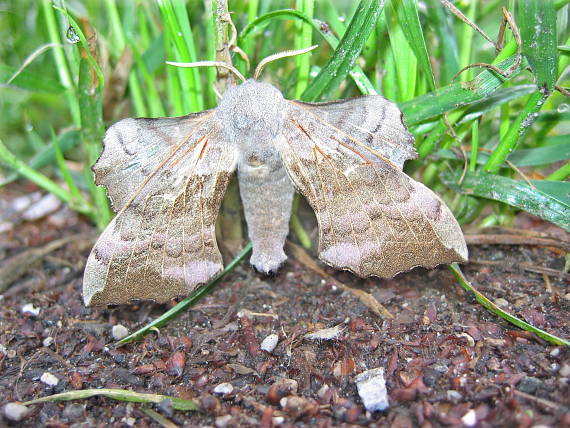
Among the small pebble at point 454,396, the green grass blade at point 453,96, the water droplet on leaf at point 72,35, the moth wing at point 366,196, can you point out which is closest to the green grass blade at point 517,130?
the green grass blade at point 453,96

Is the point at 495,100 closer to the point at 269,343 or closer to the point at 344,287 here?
the point at 344,287

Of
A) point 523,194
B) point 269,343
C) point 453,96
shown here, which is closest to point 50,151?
point 269,343

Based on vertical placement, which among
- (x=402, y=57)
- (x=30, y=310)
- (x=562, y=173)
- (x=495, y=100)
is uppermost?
(x=402, y=57)

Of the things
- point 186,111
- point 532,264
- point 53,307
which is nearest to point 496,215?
point 532,264

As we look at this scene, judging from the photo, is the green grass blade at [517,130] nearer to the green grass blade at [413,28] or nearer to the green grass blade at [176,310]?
the green grass blade at [413,28]

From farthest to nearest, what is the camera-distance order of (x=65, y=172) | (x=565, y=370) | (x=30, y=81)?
1. (x=65, y=172)
2. (x=30, y=81)
3. (x=565, y=370)

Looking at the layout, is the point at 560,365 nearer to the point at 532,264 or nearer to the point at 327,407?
the point at 532,264
